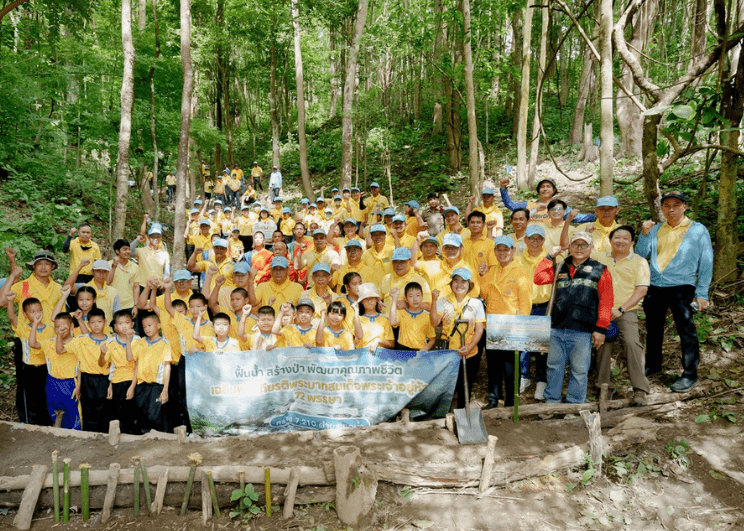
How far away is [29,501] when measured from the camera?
14.5 ft

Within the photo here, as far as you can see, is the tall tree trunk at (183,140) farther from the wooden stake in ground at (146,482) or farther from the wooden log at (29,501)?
the wooden stake in ground at (146,482)

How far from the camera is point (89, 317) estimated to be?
17.9ft

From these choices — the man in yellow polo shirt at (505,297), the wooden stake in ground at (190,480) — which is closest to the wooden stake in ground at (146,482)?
the wooden stake in ground at (190,480)

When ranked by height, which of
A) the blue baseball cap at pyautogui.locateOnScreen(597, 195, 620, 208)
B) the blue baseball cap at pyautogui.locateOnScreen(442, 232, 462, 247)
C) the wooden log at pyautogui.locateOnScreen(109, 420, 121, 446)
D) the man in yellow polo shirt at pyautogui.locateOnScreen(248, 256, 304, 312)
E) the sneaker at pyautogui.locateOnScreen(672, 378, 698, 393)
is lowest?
the wooden log at pyautogui.locateOnScreen(109, 420, 121, 446)

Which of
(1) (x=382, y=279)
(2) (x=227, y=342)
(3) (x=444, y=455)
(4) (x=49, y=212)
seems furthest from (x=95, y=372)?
(4) (x=49, y=212)

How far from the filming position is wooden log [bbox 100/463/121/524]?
14.5ft

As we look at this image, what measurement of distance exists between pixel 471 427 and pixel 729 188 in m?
4.76

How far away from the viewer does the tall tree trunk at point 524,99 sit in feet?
41.6

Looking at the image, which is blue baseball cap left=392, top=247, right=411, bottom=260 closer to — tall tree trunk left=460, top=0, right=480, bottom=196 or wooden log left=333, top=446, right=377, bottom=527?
wooden log left=333, top=446, right=377, bottom=527

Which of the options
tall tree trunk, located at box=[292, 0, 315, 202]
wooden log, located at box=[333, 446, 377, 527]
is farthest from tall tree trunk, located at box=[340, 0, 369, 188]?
wooden log, located at box=[333, 446, 377, 527]

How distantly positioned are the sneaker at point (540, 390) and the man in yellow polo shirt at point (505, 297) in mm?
479

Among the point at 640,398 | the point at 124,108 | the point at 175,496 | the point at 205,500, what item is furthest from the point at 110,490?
the point at 124,108

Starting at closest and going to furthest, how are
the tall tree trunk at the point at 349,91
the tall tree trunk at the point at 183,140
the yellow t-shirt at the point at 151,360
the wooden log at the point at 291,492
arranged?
1. the wooden log at the point at 291,492
2. the yellow t-shirt at the point at 151,360
3. the tall tree trunk at the point at 183,140
4. the tall tree trunk at the point at 349,91

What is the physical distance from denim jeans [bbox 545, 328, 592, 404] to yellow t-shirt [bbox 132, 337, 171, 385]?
4417 millimetres
